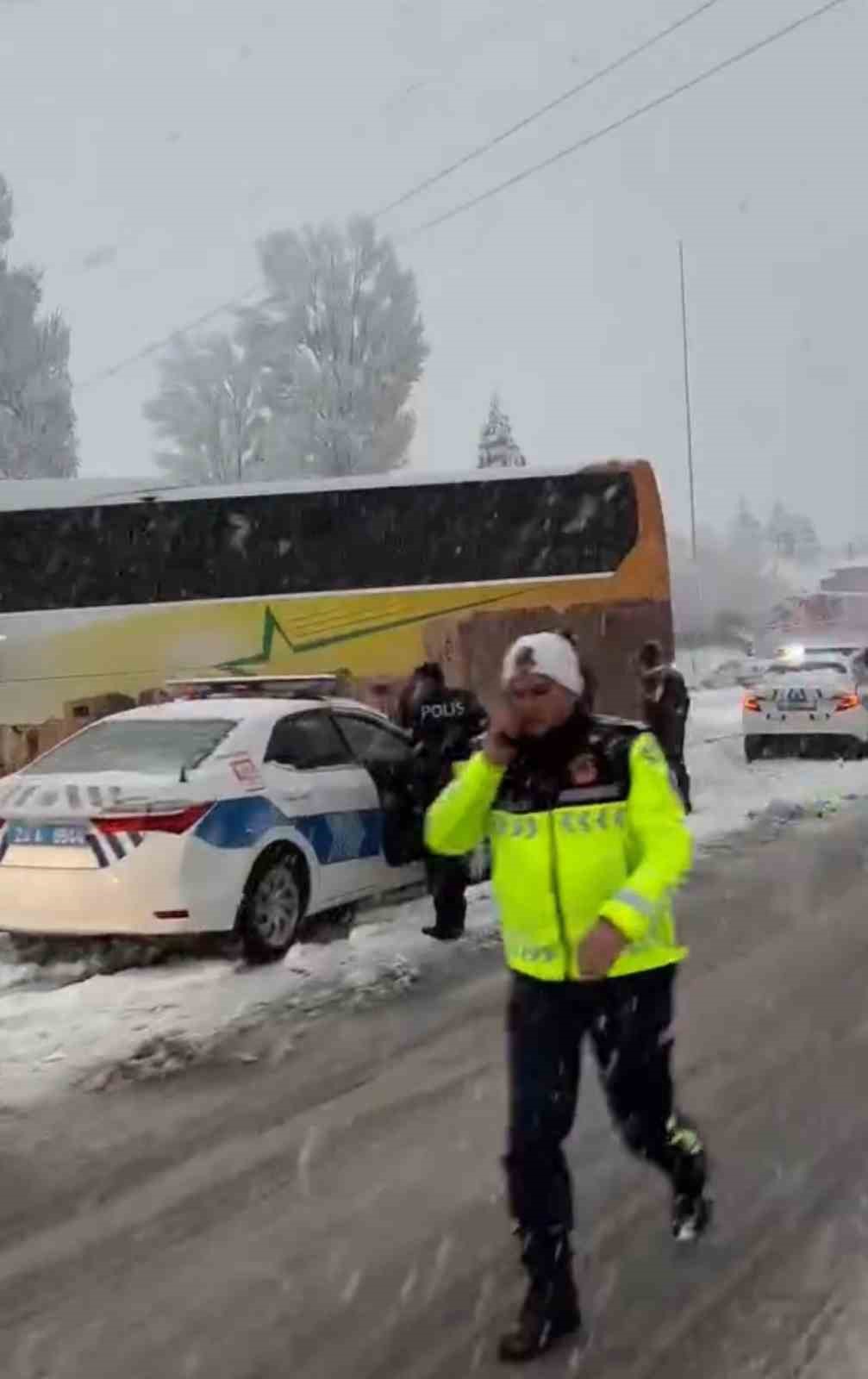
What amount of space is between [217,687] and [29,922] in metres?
2.92

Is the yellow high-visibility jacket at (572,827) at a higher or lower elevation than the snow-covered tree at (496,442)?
lower

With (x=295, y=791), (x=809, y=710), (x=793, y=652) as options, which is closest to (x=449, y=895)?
(x=295, y=791)

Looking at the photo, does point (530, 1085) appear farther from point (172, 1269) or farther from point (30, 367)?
point (30, 367)

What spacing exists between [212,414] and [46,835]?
3993cm

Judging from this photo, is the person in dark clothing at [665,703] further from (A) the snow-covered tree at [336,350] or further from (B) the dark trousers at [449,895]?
(A) the snow-covered tree at [336,350]

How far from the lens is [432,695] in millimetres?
10531

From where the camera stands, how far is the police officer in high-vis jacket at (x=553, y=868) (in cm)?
398

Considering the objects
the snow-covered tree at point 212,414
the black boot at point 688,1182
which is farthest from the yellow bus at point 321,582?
the snow-covered tree at point 212,414

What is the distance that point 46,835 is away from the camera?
8062mm

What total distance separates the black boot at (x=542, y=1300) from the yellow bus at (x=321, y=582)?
46.2 feet

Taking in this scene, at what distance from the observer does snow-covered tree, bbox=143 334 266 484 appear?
46375mm

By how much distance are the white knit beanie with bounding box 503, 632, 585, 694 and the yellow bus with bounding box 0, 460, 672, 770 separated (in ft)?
46.0

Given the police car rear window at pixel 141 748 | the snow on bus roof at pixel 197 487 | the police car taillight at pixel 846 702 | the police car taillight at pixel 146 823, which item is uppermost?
the snow on bus roof at pixel 197 487

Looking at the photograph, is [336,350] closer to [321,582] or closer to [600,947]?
[321,582]
